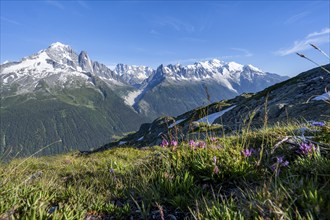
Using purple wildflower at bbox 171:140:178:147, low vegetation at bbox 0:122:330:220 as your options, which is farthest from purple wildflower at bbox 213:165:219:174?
purple wildflower at bbox 171:140:178:147

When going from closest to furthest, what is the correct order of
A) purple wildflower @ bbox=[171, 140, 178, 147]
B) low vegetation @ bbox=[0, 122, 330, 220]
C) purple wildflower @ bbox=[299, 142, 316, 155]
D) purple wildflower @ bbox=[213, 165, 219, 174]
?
low vegetation @ bbox=[0, 122, 330, 220] < purple wildflower @ bbox=[299, 142, 316, 155] < purple wildflower @ bbox=[213, 165, 219, 174] < purple wildflower @ bbox=[171, 140, 178, 147]

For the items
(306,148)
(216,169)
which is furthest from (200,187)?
(306,148)

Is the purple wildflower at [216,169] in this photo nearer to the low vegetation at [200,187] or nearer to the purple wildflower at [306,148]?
the low vegetation at [200,187]

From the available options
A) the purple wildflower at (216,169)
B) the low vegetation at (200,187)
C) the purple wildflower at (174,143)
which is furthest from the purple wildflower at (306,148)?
the purple wildflower at (174,143)

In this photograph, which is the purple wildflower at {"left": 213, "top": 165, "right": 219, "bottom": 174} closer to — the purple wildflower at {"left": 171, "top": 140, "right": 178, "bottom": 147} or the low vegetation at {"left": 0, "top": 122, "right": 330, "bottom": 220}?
the low vegetation at {"left": 0, "top": 122, "right": 330, "bottom": 220}

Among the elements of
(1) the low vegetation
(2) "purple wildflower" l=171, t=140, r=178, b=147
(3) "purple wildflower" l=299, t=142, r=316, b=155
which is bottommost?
(1) the low vegetation

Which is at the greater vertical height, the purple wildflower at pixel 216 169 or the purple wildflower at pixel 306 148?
the purple wildflower at pixel 306 148

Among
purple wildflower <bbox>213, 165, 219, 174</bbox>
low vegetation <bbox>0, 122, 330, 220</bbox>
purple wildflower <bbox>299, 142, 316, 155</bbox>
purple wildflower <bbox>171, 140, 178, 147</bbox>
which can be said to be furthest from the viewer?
purple wildflower <bbox>171, 140, 178, 147</bbox>

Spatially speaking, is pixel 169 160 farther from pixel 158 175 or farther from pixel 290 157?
pixel 290 157

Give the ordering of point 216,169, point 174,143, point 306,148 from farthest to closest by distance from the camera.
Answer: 1. point 174,143
2. point 216,169
3. point 306,148

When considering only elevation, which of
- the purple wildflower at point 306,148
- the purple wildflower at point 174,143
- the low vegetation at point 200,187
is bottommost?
the low vegetation at point 200,187

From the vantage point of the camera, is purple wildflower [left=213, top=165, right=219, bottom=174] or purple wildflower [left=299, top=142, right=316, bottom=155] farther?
purple wildflower [left=213, top=165, right=219, bottom=174]

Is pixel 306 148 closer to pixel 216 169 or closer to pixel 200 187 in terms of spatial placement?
pixel 216 169

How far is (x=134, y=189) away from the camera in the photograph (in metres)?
5.63
